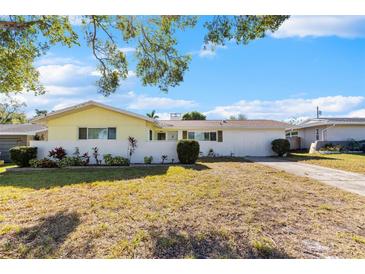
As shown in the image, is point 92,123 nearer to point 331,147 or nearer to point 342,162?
point 342,162

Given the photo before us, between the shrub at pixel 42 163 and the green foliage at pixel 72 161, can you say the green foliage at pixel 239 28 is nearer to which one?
the green foliage at pixel 72 161

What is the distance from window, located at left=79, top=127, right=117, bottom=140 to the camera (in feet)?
50.3

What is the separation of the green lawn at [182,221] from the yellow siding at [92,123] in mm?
7661

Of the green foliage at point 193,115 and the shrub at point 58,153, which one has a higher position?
the green foliage at point 193,115

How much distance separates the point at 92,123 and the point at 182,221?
1236 cm

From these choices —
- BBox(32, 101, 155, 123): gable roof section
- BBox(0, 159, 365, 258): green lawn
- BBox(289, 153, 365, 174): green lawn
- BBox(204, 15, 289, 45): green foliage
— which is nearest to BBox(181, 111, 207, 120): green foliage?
BBox(289, 153, 365, 174): green lawn

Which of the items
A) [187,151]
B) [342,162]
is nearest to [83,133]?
[187,151]

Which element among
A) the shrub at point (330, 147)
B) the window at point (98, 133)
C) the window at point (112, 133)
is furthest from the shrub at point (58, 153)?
the shrub at point (330, 147)

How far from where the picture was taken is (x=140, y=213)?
5000 millimetres

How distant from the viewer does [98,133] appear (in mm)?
15375

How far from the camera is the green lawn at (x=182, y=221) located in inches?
134

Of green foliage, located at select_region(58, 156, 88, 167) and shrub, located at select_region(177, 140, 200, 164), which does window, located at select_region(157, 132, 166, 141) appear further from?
green foliage, located at select_region(58, 156, 88, 167)
